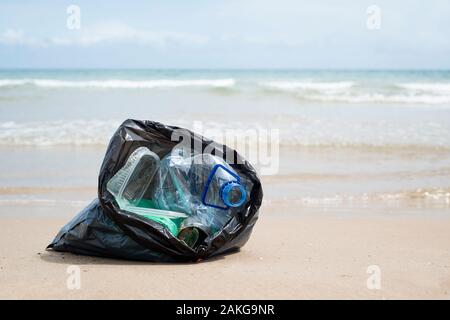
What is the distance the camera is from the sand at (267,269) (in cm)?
351

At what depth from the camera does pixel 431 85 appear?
1068 inches

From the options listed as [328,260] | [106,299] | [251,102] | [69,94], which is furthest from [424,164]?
[69,94]

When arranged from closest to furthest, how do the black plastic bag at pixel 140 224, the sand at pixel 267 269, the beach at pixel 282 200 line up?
1. the sand at pixel 267 269
2. the beach at pixel 282 200
3. the black plastic bag at pixel 140 224

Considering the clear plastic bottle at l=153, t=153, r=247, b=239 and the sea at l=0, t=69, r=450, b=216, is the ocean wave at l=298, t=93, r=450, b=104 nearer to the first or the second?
the sea at l=0, t=69, r=450, b=216

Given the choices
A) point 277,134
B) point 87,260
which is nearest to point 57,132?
point 277,134

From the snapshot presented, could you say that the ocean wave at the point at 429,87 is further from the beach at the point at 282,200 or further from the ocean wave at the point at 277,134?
the ocean wave at the point at 277,134

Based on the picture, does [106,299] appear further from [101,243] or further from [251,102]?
[251,102]

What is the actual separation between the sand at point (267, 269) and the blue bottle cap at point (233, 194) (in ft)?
1.22

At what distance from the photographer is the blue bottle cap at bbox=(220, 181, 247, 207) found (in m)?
4.08

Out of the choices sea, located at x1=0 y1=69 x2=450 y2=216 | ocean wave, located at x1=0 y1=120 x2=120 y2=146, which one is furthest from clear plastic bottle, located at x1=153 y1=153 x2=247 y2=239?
ocean wave, located at x1=0 y1=120 x2=120 y2=146

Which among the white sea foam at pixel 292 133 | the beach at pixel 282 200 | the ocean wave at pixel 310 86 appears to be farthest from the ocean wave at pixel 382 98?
the white sea foam at pixel 292 133

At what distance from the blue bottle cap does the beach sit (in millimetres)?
372

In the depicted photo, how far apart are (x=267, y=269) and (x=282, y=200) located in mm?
3043

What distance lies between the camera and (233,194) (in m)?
4.11
